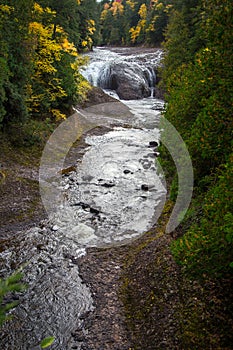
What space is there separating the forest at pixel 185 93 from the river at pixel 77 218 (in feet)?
6.66

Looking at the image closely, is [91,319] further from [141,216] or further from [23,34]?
[23,34]

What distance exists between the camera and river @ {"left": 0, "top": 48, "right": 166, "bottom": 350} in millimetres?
6363

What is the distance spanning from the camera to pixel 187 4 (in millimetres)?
19406

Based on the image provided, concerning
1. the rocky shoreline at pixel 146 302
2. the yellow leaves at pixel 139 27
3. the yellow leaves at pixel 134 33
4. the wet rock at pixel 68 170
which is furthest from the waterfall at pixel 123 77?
the yellow leaves at pixel 134 33

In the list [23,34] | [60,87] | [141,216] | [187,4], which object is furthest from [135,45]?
[141,216]

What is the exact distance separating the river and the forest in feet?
6.66

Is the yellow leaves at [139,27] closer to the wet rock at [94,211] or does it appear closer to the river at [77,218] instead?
the river at [77,218]

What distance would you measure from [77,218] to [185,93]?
5412 mm

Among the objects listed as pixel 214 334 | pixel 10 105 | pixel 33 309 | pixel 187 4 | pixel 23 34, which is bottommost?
pixel 33 309

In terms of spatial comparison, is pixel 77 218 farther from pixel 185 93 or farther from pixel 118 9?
pixel 118 9

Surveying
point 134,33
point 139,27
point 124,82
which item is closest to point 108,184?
point 124,82

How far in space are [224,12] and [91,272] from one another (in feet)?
20.8

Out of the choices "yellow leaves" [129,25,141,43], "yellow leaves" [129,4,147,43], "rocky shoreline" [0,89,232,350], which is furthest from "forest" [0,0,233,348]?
"yellow leaves" [129,25,141,43]

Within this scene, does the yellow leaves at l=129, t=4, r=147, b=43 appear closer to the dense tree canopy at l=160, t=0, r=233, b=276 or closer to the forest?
the forest
